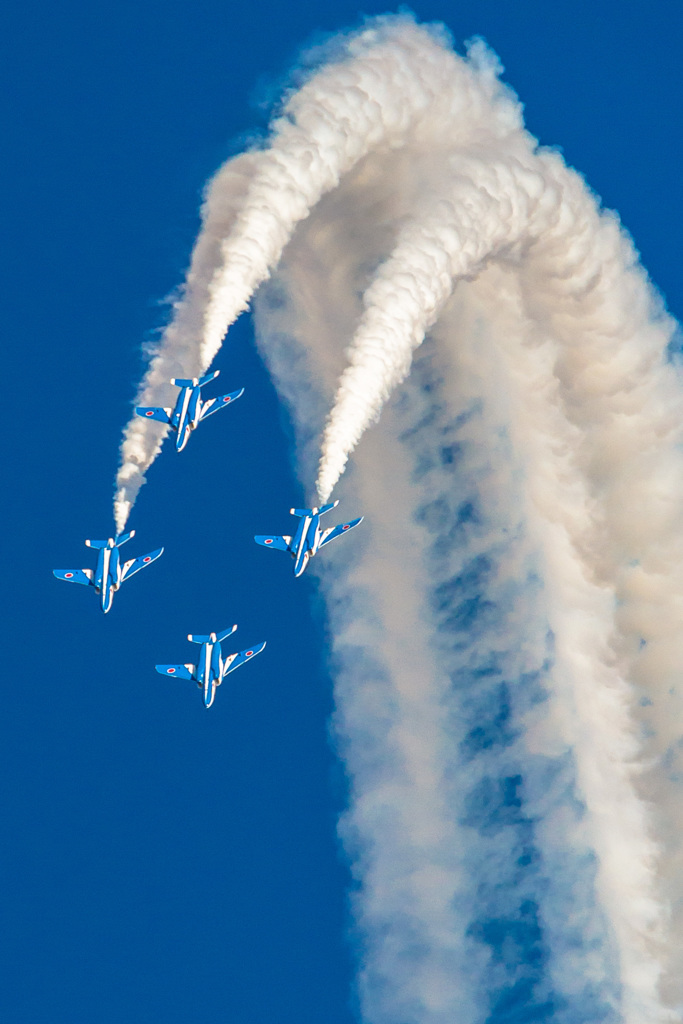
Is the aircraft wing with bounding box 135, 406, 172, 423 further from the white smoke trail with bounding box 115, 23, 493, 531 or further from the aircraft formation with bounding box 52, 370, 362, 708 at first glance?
the white smoke trail with bounding box 115, 23, 493, 531

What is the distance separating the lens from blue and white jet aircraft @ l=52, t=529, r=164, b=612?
46.8m

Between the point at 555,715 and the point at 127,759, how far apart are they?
48.4ft

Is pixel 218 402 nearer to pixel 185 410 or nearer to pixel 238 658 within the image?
pixel 185 410

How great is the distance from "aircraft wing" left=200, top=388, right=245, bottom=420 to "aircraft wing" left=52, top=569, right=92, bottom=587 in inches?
250

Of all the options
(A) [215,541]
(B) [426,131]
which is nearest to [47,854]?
(A) [215,541]

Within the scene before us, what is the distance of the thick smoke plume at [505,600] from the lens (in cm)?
4925

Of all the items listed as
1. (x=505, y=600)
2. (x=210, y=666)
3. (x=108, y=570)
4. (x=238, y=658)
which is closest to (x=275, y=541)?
(x=238, y=658)

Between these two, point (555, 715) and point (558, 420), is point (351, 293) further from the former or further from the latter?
point (555, 715)

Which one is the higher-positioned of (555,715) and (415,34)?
(415,34)

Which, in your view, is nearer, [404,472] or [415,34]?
[415,34]

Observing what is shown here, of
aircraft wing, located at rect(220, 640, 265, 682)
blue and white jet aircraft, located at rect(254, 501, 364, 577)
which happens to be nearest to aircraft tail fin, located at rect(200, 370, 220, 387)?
blue and white jet aircraft, located at rect(254, 501, 364, 577)

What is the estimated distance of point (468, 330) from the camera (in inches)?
2021

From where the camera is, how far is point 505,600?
167 feet

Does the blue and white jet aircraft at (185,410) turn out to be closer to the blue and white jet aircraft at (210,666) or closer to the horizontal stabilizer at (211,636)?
the horizontal stabilizer at (211,636)
